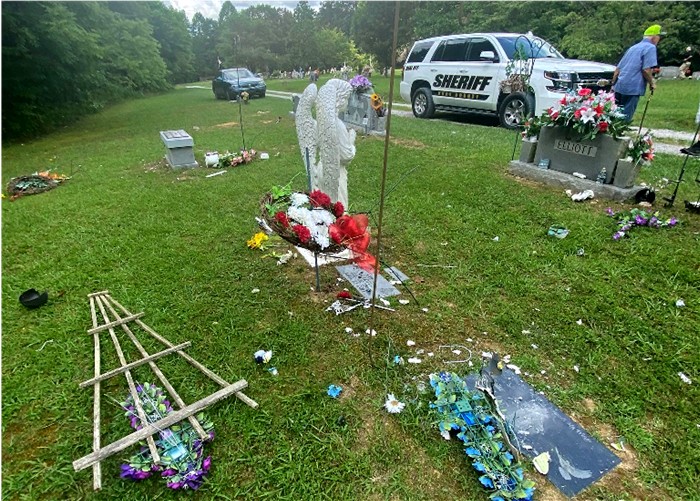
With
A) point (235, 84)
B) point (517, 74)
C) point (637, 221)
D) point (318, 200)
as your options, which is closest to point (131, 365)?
point (318, 200)

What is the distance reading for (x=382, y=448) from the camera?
194 centimetres

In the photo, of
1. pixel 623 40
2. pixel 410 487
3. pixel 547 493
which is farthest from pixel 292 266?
pixel 623 40

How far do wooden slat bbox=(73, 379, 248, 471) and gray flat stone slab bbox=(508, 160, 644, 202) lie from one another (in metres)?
4.70

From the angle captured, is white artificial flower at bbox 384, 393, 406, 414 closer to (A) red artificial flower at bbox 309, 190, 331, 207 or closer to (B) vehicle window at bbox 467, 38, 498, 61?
(A) red artificial flower at bbox 309, 190, 331, 207

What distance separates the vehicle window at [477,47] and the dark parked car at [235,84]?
35.4 ft

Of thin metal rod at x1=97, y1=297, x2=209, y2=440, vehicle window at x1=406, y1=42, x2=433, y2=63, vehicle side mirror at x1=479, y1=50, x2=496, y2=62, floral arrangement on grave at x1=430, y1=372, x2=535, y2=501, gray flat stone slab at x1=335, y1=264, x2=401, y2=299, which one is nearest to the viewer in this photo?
floral arrangement on grave at x1=430, y1=372, x2=535, y2=501

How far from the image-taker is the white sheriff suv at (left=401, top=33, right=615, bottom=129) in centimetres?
746

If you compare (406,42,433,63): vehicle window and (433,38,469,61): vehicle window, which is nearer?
(433,38,469,61): vehicle window

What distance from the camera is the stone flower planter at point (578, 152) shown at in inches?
181

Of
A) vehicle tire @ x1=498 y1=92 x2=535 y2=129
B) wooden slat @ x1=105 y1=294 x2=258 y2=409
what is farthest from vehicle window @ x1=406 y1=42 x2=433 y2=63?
wooden slat @ x1=105 y1=294 x2=258 y2=409

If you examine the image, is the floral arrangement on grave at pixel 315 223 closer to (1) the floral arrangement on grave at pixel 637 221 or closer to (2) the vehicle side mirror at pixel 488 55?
(1) the floral arrangement on grave at pixel 637 221

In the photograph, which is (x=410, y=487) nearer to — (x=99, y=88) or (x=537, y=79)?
(x=537, y=79)

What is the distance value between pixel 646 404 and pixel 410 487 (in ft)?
4.68

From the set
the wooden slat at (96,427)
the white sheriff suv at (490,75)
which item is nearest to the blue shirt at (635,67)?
the white sheriff suv at (490,75)
